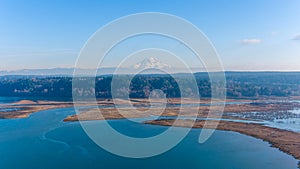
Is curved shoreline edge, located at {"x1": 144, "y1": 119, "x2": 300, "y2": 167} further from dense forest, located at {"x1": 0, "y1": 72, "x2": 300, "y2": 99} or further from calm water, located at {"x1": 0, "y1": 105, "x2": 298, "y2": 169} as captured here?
dense forest, located at {"x1": 0, "y1": 72, "x2": 300, "y2": 99}

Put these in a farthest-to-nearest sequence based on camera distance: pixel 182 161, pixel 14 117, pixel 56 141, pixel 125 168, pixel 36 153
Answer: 1. pixel 14 117
2. pixel 56 141
3. pixel 36 153
4. pixel 182 161
5. pixel 125 168

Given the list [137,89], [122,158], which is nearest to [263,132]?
[122,158]

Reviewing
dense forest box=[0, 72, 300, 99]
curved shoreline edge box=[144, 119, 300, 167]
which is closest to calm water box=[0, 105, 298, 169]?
curved shoreline edge box=[144, 119, 300, 167]

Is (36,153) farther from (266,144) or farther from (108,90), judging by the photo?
(108,90)

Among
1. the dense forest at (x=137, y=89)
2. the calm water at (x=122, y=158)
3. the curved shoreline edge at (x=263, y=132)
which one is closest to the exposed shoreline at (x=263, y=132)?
the curved shoreline edge at (x=263, y=132)

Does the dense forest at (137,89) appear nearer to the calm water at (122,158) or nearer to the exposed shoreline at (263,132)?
the exposed shoreline at (263,132)

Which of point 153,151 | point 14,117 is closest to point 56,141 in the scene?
point 153,151

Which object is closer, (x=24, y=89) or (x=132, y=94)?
(x=132, y=94)

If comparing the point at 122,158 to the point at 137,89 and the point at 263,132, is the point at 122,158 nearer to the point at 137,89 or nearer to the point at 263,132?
the point at 263,132
